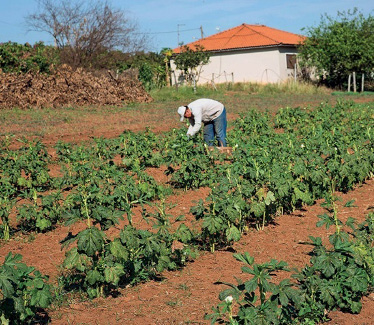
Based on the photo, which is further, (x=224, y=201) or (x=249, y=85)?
(x=249, y=85)

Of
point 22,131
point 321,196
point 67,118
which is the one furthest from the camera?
point 67,118

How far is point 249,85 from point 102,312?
28524 mm

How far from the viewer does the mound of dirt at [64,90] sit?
68.4ft

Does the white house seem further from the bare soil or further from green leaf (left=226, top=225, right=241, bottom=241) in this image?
green leaf (left=226, top=225, right=241, bottom=241)

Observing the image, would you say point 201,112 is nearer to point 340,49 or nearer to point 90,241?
point 90,241

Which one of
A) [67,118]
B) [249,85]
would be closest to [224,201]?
[67,118]

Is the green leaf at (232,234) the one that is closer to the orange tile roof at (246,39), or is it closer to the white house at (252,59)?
the white house at (252,59)

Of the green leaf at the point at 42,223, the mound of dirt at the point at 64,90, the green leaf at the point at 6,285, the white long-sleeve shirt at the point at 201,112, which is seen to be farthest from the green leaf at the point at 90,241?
the mound of dirt at the point at 64,90

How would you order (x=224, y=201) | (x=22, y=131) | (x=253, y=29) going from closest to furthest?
(x=224, y=201), (x=22, y=131), (x=253, y=29)

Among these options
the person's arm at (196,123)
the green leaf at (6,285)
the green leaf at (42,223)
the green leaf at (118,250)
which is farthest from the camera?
the person's arm at (196,123)

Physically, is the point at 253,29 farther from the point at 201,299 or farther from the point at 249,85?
the point at 201,299

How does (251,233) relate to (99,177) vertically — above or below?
below

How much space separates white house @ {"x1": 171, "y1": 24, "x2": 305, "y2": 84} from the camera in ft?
117

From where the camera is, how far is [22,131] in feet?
50.9
